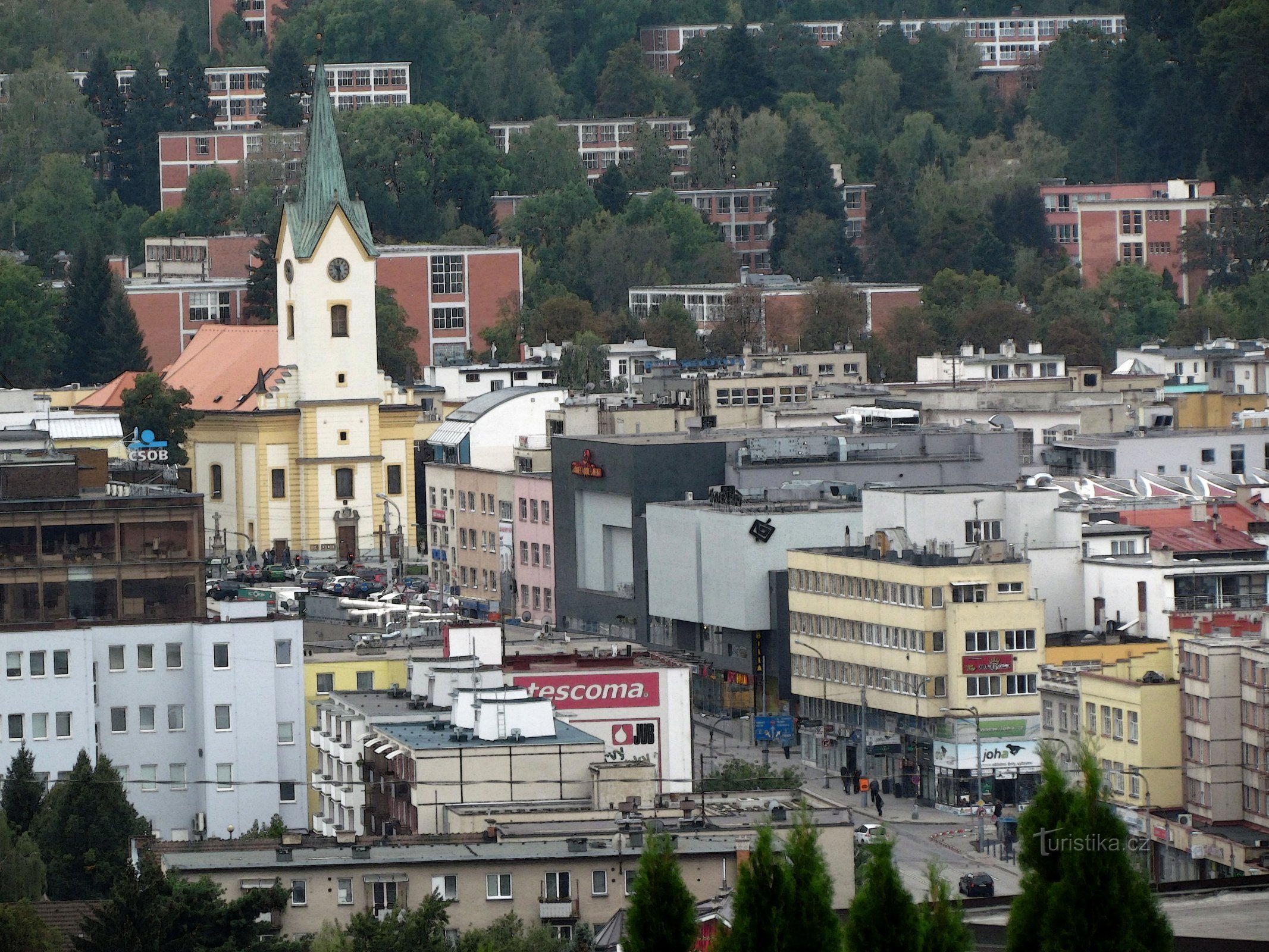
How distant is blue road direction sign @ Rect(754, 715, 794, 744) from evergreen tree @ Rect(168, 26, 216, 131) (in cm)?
10856

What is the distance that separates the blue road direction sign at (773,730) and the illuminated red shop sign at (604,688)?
1638 centimetres

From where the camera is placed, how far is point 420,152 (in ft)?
574

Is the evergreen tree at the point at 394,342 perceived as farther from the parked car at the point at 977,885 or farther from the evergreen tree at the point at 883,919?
the evergreen tree at the point at 883,919

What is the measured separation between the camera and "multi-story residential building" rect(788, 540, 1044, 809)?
74.3 metres

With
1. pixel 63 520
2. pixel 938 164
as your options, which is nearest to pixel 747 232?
pixel 938 164

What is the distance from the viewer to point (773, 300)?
156 meters

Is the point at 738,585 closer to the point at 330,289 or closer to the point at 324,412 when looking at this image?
the point at 324,412

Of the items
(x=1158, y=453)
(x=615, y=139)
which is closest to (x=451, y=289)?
(x=615, y=139)

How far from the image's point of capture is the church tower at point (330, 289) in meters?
119

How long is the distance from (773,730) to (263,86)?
382 ft

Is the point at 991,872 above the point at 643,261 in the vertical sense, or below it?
below

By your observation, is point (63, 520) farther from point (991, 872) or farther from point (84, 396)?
point (84, 396)

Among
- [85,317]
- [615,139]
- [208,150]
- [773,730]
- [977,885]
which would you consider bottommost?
[977,885]

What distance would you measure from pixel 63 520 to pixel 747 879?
133 ft
